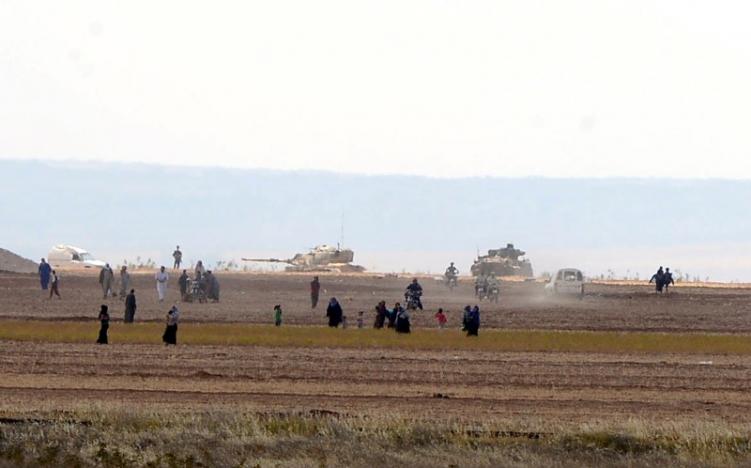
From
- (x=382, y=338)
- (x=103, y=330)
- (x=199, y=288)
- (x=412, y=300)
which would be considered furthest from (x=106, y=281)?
(x=103, y=330)

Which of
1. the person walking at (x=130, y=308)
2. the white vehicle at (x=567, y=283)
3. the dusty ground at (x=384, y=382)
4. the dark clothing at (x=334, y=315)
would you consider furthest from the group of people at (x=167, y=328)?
the white vehicle at (x=567, y=283)

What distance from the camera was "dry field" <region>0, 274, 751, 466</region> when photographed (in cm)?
2358

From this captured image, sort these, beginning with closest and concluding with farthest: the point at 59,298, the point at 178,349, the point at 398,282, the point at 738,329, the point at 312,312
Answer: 1. the point at 178,349
2. the point at 738,329
3. the point at 312,312
4. the point at 59,298
5. the point at 398,282

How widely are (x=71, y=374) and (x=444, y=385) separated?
24.2 feet

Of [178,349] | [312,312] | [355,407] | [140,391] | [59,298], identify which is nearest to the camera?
[355,407]

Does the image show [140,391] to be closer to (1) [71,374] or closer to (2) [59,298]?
(1) [71,374]

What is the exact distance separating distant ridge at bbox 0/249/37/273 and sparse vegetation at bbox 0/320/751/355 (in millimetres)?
41982

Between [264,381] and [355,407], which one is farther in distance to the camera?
[264,381]

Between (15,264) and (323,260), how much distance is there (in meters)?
21.0

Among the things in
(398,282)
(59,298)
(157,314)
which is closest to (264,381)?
(157,314)

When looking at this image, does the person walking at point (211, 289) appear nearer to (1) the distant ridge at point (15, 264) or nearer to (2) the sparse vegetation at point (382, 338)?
(2) the sparse vegetation at point (382, 338)

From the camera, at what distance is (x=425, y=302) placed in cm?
→ 6831

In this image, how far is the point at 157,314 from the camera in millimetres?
56750

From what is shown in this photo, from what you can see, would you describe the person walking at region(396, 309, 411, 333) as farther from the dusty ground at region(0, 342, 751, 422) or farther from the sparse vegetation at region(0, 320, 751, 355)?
the dusty ground at region(0, 342, 751, 422)
